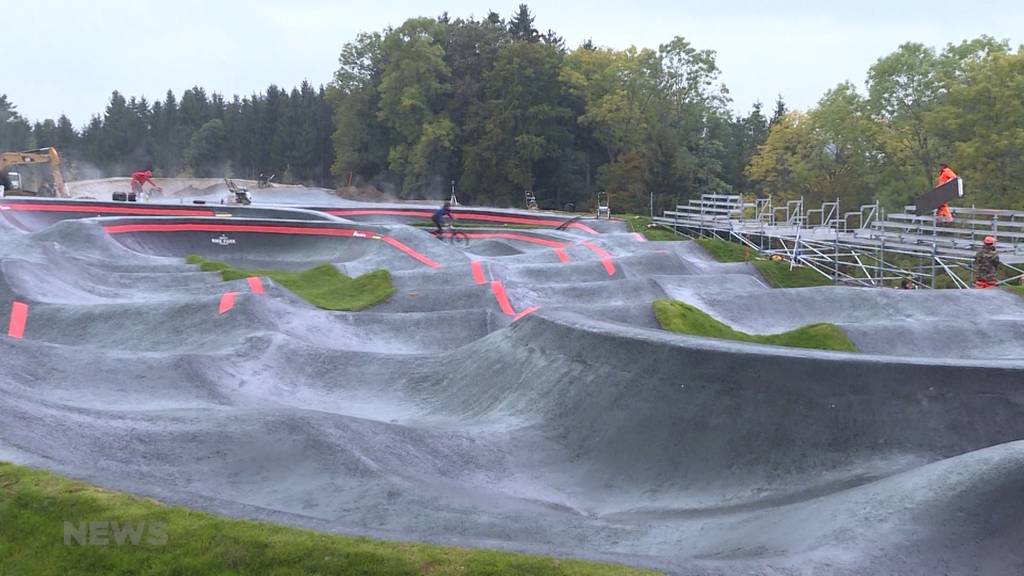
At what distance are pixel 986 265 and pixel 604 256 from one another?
14.2 meters

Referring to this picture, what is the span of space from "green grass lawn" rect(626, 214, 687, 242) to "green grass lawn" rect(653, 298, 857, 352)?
27344 mm

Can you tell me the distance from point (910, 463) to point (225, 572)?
8099 millimetres

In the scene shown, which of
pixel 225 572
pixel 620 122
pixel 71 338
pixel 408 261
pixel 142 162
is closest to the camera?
pixel 225 572

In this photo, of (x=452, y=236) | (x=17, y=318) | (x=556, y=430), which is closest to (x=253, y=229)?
(x=452, y=236)

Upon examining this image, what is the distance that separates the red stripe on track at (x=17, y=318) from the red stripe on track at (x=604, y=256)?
1848 cm

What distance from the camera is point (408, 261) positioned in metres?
35.2

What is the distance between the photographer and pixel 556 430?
42.1 feet

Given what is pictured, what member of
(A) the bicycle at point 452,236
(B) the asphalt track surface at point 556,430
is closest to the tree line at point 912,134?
(A) the bicycle at point 452,236

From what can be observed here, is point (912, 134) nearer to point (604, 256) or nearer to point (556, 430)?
point (604, 256)

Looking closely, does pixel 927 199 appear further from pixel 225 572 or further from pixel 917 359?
pixel 225 572

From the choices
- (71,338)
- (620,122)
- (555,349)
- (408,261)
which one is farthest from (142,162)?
(555,349)

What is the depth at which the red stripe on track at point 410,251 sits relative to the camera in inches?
1355

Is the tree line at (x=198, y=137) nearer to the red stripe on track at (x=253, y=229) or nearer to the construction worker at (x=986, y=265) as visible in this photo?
the red stripe on track at (x=253, y=229)

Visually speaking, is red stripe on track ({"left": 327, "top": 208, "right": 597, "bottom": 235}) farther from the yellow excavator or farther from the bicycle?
the yellow excavator
